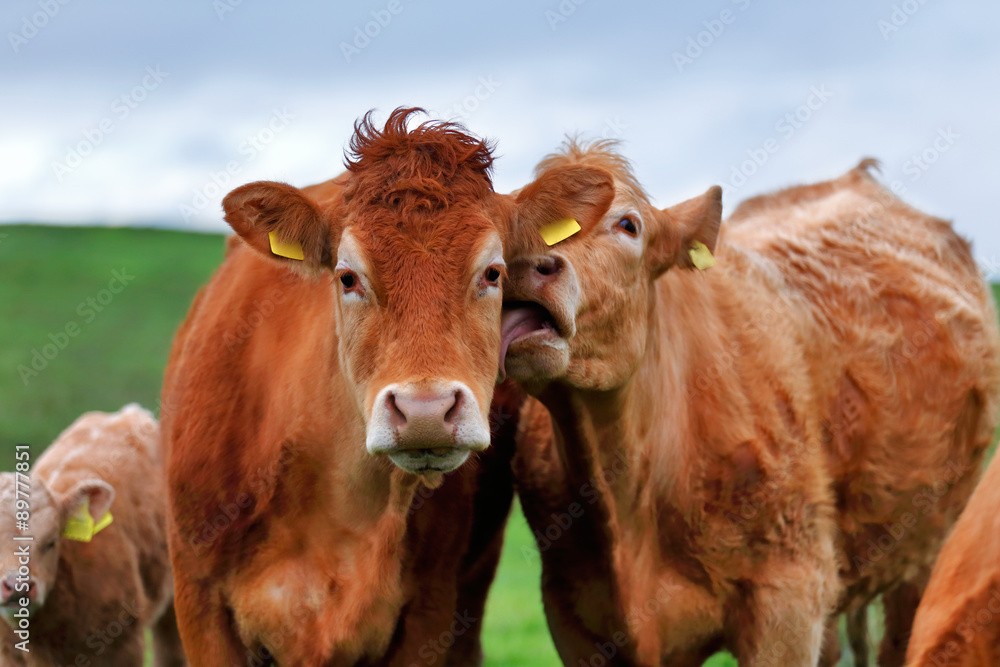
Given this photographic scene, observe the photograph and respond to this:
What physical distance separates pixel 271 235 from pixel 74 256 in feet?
86.5

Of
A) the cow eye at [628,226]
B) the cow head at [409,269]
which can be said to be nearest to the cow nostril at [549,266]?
the cow head at [409,269]

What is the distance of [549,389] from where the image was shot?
492 cm

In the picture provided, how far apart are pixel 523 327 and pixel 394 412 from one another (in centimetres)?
97

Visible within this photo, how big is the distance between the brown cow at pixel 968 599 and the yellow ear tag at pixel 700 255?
2768 mm

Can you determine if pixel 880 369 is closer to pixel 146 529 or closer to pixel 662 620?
pixel 662 620

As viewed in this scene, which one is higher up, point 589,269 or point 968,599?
point 589,269

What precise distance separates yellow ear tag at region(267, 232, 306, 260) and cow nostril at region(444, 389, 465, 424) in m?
1.06

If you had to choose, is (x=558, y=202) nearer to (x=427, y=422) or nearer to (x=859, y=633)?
(x=427, y=422)

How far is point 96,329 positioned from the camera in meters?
25.2

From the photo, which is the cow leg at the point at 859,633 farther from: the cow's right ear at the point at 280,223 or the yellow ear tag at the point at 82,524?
the cow's right ear at the point at 280,223

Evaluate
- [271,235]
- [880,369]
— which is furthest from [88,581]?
[880,369]
